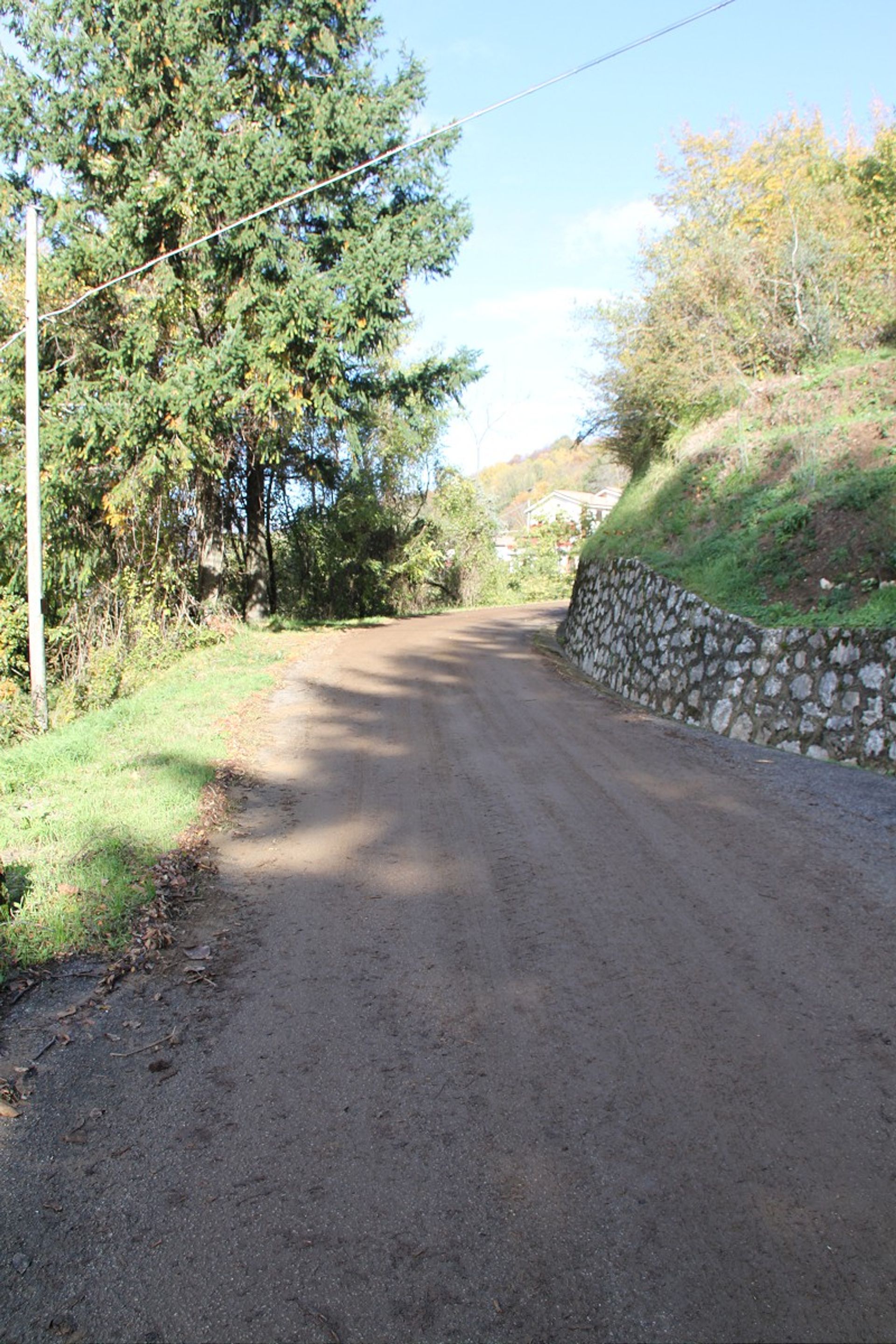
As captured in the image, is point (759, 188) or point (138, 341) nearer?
point (138, 341)

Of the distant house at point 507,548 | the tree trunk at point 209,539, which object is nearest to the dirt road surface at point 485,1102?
the tree trunk at point 209,539

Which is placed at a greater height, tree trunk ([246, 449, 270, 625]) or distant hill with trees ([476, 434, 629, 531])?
distant hill with trees ([476, 434, 629, 531])

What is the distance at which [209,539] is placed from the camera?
Result: 818 inches

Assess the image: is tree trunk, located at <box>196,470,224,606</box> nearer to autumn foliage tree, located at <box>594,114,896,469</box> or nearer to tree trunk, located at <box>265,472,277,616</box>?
tree trunk, located at <box>265,472,277,616</box>

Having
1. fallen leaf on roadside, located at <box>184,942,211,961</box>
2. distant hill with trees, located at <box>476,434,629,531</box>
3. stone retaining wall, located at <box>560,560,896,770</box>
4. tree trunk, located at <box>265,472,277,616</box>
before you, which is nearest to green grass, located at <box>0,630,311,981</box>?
fallen leaf on roadside, located at <box>184,942,211,961</box>

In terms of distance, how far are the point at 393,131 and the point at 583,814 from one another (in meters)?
17.0

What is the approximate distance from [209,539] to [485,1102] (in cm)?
1882

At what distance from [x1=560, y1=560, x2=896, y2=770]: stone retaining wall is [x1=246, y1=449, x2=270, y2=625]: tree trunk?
1105cm

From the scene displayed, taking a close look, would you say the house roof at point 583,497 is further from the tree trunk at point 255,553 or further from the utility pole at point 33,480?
the utility pole at point 33,480

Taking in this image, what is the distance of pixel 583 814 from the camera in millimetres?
6809

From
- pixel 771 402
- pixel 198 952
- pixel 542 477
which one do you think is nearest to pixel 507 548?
pixel 771 402

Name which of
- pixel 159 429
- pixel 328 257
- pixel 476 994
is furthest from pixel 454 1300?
pixel 328 257

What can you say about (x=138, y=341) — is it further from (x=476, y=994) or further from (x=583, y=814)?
(x=476, y=994)

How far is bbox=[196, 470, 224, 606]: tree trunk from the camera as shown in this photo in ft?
67.1
